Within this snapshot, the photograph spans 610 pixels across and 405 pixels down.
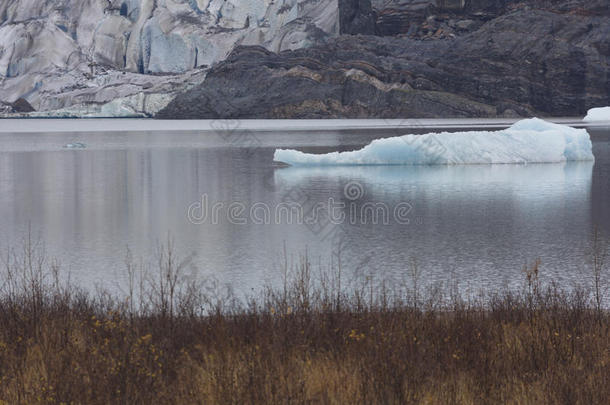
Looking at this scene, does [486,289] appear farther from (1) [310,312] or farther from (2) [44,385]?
(2) [44,385]

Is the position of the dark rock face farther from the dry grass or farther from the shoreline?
the dry grass

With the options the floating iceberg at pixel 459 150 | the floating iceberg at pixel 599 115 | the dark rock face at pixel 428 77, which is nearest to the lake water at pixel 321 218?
the floating iceberg at pixel 459 150

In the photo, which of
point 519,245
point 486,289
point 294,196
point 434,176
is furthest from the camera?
point 434,176

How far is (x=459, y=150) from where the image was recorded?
27953 millimetres

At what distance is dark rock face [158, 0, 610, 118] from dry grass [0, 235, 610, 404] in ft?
382

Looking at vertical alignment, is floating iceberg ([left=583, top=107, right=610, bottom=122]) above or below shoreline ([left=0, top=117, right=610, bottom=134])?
above

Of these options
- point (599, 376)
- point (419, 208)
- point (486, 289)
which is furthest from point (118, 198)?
point (599, 376)

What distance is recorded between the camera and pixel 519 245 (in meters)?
12.6

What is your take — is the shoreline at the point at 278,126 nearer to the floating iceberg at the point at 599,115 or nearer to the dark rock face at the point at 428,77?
the floating iceberg at the point at 599,115

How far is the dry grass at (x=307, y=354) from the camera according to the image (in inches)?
214

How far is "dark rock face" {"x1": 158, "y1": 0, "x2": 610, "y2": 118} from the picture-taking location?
12619 centimetres

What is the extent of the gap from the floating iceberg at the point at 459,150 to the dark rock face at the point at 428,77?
9378cm

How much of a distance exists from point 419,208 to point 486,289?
7.85 m

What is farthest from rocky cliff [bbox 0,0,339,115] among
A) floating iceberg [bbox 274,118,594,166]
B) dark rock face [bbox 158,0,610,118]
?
floating iceberg [bbox 274,118,594,166]
